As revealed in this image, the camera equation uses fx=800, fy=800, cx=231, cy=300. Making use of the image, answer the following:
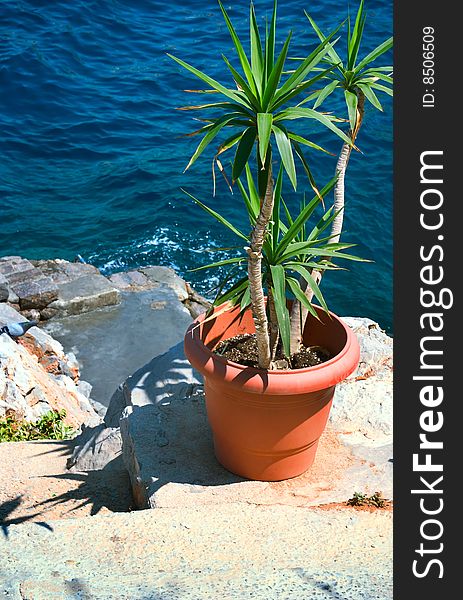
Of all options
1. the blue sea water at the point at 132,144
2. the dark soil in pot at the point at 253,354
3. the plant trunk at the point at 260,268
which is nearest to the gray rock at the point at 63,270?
the blue sea water at the point at 132,144

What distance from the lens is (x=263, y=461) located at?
11.6ft

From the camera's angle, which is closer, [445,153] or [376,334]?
[445,153]

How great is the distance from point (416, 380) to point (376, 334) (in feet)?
6.94

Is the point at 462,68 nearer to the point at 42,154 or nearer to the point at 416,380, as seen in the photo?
the point at 416,380

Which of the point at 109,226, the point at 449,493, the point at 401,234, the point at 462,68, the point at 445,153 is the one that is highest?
the point at 462,68

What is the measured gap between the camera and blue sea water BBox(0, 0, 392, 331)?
34.7ft

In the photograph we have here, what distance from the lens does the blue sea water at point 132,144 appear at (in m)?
10.6

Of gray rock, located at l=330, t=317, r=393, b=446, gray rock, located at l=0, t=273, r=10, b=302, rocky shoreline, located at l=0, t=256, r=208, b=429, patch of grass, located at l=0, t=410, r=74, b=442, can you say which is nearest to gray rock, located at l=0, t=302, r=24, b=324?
rocky shoreline, located at l=0, t=256, r=208, b=429

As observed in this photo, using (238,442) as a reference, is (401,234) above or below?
above

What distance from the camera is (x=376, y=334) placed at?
4.95 m

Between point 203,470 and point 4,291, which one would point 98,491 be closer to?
point 203,470

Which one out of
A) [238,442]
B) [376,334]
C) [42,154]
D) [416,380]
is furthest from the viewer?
[42,154]

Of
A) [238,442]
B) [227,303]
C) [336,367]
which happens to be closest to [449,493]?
[336,367]

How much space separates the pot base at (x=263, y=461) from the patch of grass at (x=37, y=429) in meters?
1.77
